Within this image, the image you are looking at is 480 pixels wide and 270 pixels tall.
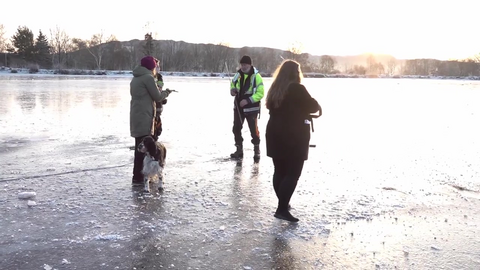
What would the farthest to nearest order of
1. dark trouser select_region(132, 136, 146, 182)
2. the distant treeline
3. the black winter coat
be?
the distant treeline, dark trouser select_region(132, 136, 146, 182), the black winter coat

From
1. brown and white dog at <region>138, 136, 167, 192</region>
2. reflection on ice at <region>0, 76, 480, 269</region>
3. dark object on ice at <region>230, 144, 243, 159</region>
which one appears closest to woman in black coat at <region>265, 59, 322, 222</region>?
reflection on ice at <region>0, 76, 480, 269</region>

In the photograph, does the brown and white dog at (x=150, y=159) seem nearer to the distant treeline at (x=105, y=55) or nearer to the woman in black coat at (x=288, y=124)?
the woman in black coat at (x=288, y=124)

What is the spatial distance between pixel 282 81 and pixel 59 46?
9438 cm

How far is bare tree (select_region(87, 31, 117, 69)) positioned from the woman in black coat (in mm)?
82744

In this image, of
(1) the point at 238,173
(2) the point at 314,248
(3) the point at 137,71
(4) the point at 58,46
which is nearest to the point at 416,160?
(1) the point at 238,173

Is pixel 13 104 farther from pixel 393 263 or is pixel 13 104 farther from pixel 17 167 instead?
pixel 393 263

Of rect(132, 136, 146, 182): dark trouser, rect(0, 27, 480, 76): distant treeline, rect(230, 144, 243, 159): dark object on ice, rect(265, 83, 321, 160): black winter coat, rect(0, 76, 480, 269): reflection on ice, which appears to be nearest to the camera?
rect(0, 76, 480, 269): reflection on ice

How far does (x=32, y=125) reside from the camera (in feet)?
37.2

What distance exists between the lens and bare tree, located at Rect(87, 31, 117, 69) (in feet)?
276

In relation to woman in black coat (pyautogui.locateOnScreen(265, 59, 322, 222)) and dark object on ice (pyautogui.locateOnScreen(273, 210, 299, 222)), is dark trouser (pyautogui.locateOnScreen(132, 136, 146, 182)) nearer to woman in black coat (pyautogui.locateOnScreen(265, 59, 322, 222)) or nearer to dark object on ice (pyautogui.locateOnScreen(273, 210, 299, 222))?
woman in black coat (pyautogui.locateOnScreen(265, 59, 322, 222))

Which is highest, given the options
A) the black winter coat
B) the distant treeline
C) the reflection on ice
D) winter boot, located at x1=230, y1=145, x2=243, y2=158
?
the distant treeline

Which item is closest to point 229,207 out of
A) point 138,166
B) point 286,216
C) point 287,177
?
point 286,216

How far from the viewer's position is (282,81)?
4652mm

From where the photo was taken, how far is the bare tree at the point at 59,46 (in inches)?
3282
